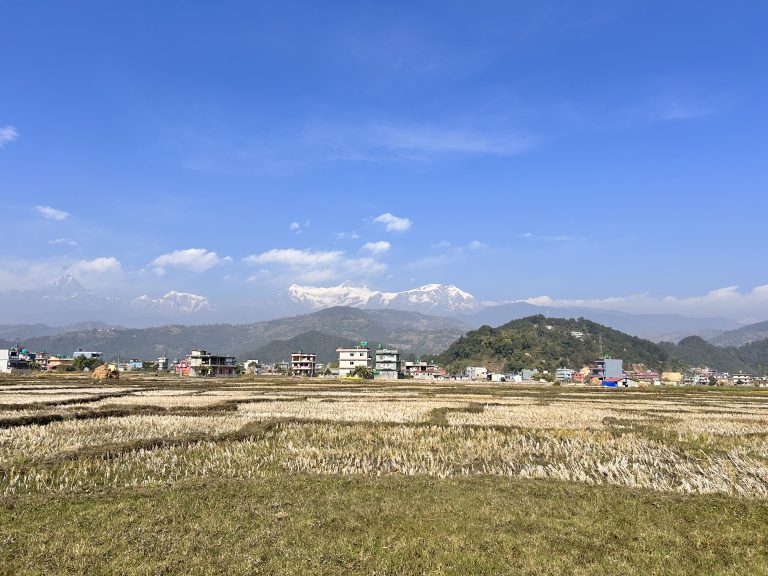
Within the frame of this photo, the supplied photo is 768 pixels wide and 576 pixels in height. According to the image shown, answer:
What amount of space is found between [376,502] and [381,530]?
5.76ft

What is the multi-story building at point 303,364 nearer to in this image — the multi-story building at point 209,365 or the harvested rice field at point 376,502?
the multi-story building at point 209,365

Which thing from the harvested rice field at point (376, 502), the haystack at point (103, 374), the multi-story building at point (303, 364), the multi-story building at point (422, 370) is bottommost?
the multi-story building at point (422, 370)

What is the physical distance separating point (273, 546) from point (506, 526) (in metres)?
4.44

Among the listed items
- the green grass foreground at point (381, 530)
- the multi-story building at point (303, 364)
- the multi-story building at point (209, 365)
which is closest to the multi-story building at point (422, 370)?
the multi-story building at point (303, 364)

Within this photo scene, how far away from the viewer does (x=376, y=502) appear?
1088 cm

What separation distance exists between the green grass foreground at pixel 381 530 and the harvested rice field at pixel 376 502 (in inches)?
1.6

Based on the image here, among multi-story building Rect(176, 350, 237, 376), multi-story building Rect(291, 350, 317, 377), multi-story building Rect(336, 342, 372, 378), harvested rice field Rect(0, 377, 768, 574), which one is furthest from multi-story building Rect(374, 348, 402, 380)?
harvested rice field Rect(0, 377, 768, 574)

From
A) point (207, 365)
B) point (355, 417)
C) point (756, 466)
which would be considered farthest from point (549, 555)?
point (207, 365)

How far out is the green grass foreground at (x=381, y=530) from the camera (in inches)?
303

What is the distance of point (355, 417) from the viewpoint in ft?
89.2

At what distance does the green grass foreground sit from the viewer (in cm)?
770

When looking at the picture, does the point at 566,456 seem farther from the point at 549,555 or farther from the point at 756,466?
the point at 549,555

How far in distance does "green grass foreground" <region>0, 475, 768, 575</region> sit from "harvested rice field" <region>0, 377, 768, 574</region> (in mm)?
41

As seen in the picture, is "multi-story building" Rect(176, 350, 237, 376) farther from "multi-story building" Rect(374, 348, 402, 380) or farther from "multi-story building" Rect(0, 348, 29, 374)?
"multi-story building" Rect(0, 348, 29, 374)
